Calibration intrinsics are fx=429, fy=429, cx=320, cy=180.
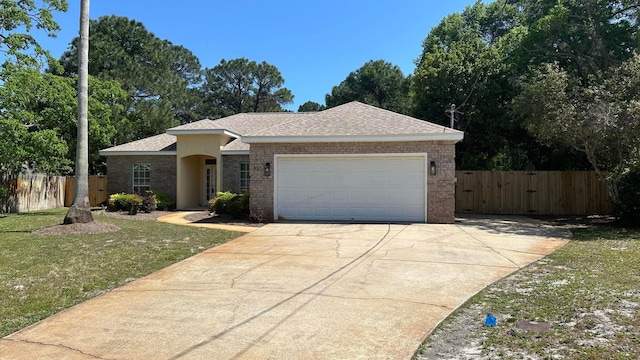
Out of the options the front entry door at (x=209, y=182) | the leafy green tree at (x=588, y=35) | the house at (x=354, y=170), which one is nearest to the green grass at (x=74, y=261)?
the house at (x=354, y=170)

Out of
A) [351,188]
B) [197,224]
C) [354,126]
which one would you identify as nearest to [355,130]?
[354,126]

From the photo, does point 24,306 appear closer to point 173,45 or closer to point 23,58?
point 23,58

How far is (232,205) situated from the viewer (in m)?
15.0

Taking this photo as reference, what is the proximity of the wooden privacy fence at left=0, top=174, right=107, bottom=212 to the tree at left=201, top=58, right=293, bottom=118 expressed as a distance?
21515 mm

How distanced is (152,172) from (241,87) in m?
25.6

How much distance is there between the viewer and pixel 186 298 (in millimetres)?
5789

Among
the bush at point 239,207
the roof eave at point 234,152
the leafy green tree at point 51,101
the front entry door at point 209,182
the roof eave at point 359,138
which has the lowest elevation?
the bush at point 239,207

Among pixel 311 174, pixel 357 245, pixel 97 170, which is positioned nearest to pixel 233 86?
pixel 97 170

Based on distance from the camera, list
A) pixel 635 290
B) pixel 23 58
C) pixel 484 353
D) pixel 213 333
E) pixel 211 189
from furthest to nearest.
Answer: pixel 211 189
pixel 23 58
pixel 635 290
pixel 213 333
pixel 484 353

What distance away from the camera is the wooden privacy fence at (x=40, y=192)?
18130 mm

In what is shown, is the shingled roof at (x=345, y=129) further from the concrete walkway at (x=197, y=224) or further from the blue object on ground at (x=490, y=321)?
the blue object on ground at (x=490, y=321)

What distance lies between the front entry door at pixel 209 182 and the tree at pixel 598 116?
13.5 metres

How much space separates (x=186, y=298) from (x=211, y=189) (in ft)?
49.8

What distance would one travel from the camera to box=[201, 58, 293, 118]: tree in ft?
141
